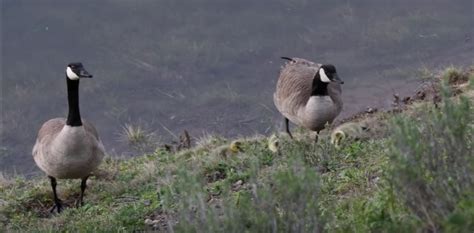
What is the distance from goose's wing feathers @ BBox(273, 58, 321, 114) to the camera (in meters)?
8.96

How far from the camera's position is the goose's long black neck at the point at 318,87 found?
8695mm

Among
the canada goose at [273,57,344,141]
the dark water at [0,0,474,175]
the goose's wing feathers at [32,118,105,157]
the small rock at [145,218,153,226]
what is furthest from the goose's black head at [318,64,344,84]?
the dark water at [0,0,474,175]

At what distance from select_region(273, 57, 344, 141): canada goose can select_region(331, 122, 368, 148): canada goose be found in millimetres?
347

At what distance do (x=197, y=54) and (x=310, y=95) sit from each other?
5.89 metres

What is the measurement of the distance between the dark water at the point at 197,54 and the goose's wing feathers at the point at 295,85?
227 cm

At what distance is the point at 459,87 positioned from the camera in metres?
9.55

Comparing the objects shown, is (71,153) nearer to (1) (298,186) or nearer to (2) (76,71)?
(2) (76,71)

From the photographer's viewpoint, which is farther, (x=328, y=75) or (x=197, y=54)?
(x=197, y=54)

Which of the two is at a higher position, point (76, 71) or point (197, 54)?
point (76, 71)

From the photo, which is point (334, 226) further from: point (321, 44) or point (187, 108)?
point (321, 44)

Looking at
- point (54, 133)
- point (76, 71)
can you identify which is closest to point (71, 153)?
point (54, 133)

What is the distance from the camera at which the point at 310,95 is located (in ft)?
28.9

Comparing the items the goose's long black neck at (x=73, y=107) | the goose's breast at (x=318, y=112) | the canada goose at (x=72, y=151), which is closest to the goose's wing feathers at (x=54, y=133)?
the canada goose at (x=72, y=151)

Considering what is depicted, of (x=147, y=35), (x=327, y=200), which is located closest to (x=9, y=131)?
(x=147, y=35)
